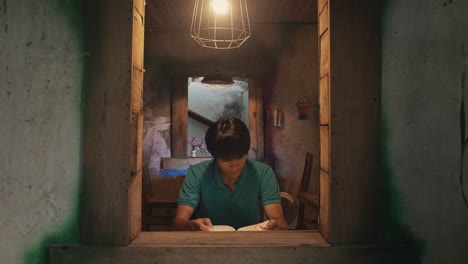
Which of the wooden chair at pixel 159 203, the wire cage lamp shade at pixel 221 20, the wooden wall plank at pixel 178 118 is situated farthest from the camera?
the wooden wall plank at pixel 178 118

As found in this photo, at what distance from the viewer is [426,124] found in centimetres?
139

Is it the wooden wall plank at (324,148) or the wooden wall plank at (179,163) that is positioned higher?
the wooden wall plank at (324,148)

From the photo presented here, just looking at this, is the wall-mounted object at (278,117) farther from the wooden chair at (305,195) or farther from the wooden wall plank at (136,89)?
the wooden wall plank at (136,89)

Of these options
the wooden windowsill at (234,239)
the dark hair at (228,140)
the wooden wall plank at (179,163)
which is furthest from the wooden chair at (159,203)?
the wooden windowsill at (234,239)

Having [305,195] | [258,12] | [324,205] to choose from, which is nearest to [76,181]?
[324,205]

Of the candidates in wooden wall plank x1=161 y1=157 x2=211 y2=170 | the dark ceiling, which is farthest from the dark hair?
wooden wall plank x1=161 y1=157 x2=211 y2=170

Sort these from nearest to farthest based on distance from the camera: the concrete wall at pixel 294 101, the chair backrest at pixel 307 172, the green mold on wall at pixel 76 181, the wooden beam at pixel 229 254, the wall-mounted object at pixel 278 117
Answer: the green mold on wall at pixel 76 181, the wooden beam at pixel 229 254, the chair backrest at pixel 307 172, the concrete wall at pixel 294 101, the wall-mounted object at pixel 278 117

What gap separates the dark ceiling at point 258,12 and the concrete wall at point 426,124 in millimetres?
3208

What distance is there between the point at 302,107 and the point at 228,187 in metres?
3.17

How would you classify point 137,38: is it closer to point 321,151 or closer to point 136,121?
point 136,121

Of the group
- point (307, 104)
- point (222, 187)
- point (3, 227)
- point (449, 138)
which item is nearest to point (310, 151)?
point (307, 104)

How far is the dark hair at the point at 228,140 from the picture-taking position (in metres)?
2.75

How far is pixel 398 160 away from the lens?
5.10 ft

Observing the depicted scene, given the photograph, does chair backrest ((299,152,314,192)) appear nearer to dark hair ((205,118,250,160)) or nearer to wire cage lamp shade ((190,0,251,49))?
wire cage lamp shade ((190,0,251,49))
